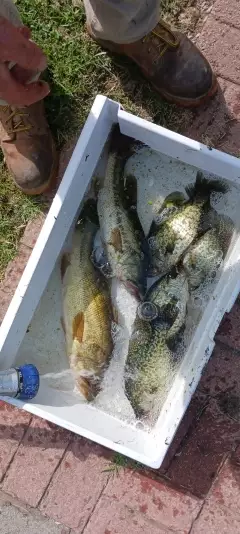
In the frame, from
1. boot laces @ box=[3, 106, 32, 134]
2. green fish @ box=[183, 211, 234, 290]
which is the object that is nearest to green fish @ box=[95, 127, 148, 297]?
green fish @ box=[183, 211, 234, 290]

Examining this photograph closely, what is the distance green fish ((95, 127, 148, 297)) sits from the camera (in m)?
3.06

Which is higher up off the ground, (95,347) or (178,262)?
(178,262)

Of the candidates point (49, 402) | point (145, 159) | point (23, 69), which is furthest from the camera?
point (145, 159)

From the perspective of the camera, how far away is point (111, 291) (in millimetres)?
3150

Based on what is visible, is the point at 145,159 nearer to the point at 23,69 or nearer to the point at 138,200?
the point at 138,200

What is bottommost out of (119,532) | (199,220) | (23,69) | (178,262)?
(119,532)

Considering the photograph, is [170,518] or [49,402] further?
[170,518]

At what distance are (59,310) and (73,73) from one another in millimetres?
1333

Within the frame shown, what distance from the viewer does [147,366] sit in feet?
10.1

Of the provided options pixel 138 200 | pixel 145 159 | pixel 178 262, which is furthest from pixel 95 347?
pixel 145 159

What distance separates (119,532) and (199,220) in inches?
69.9

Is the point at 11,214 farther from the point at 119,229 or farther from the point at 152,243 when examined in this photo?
the point at 152,243

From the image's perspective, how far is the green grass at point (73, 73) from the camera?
→ 3336 mm

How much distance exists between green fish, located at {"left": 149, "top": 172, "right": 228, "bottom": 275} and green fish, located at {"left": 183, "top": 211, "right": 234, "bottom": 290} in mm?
42
